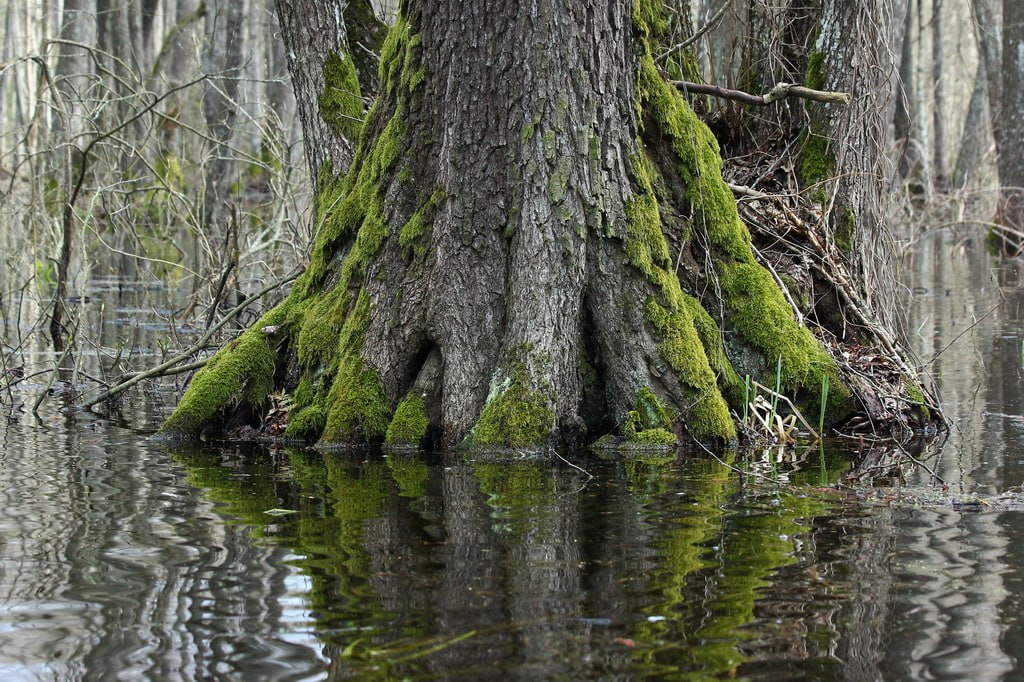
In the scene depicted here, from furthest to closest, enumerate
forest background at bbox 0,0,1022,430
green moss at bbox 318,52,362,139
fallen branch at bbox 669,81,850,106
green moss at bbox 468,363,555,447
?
forest background at bbox 0,0,1022,430 < green moss at bbox 318,52,362,139 < fallen branch at bbox 669,81,850,106 < green moss at bbox 468,363,555,447

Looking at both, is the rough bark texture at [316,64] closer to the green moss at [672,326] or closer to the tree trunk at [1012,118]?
the green moss at [672,326]

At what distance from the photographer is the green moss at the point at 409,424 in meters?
5.85

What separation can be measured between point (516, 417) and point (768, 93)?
119 inches

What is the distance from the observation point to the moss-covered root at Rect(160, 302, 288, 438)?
20.6 feet

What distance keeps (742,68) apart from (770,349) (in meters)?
2.55

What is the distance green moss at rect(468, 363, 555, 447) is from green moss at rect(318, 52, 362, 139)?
2.95m

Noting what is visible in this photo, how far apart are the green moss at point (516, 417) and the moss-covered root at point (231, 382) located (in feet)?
4.62

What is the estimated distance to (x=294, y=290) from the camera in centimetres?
677

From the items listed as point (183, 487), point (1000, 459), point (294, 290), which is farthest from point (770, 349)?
point (183, 487)

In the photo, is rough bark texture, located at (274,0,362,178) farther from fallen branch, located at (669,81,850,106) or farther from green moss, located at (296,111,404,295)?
fallen branch, located at (669,81,850,106)

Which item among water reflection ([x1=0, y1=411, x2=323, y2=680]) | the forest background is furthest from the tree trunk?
water reflection ([x1=0, y1=411, x2=323, y2=680])

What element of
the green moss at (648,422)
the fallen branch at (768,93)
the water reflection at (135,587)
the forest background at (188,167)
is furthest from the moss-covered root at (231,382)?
the fallen branch at (768,93)

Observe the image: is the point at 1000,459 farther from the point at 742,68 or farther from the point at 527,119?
the point at 742,68

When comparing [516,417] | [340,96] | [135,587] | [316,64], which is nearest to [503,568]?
[135,587]
